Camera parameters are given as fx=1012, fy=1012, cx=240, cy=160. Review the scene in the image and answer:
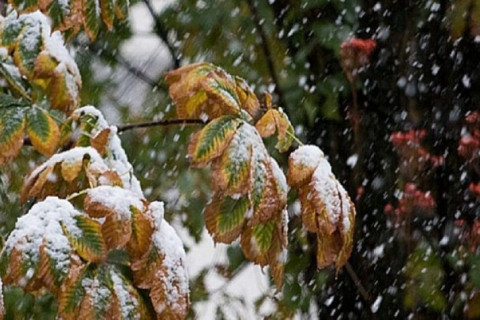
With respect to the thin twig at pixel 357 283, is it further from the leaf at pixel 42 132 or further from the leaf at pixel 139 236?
the leaf at pixel 139 236

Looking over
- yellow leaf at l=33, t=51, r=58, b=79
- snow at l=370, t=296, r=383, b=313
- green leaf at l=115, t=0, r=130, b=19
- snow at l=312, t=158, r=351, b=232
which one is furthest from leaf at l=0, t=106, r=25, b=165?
snow at l=370, t=296, r=383, b=313

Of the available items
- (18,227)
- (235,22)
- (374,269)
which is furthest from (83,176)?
(374,269)

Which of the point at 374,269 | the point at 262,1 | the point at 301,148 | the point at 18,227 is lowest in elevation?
the point at 374,269

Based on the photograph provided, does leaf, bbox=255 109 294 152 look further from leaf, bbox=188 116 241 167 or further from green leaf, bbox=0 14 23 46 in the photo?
green leaf, bbox=0 14 23 46

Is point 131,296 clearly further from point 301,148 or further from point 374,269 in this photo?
point 374,269

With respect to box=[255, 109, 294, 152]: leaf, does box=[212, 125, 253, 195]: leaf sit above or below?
above

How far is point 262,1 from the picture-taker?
3.04 m

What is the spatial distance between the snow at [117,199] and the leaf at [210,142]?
0.12 m

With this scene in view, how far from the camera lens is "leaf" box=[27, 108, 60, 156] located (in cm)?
152

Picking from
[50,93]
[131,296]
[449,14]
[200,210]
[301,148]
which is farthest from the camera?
[449,14]

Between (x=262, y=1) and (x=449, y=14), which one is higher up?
(x=262, y=1)

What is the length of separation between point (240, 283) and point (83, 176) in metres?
1.79

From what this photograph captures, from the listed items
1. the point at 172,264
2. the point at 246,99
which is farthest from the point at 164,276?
the point at 246,99

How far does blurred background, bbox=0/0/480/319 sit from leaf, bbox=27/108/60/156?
1320 millimetres
